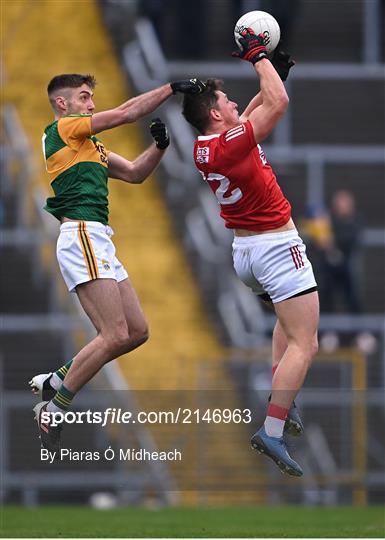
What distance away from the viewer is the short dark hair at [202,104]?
463 inches

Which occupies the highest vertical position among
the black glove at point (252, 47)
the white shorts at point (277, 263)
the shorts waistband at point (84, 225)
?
the black glove at point (252, 47)

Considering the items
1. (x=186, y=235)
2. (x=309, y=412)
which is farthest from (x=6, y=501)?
(x=186, y=235)

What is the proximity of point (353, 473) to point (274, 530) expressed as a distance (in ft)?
15.1

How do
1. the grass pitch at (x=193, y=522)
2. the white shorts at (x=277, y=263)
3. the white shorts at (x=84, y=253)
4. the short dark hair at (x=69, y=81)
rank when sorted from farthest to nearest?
the grass pitch at (x=193, y=522) → the short dark hair at (x=69, y=81) → the white shorts at (x=84, y=253) → the white shorts at (x=277, y=263)

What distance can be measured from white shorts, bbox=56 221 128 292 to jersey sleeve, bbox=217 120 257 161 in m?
0.95

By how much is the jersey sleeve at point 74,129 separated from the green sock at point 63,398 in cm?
154

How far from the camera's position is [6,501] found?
679 inches

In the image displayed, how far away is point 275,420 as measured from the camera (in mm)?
11625

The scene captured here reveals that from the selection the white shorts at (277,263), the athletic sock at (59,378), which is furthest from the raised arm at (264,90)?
the athletic sock at (59,378)

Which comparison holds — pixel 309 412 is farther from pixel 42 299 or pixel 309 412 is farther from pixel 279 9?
pixel 279 9

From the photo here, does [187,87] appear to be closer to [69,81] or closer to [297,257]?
[69,81]

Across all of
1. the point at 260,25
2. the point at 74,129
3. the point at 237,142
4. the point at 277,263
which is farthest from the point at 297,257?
the point at 74,129

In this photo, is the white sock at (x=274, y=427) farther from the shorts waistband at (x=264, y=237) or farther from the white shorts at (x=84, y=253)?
the white shorts at (x=84, y=253)

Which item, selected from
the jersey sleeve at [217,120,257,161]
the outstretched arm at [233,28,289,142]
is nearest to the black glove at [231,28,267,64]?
the outstretched arm at [233,28,289,142]
